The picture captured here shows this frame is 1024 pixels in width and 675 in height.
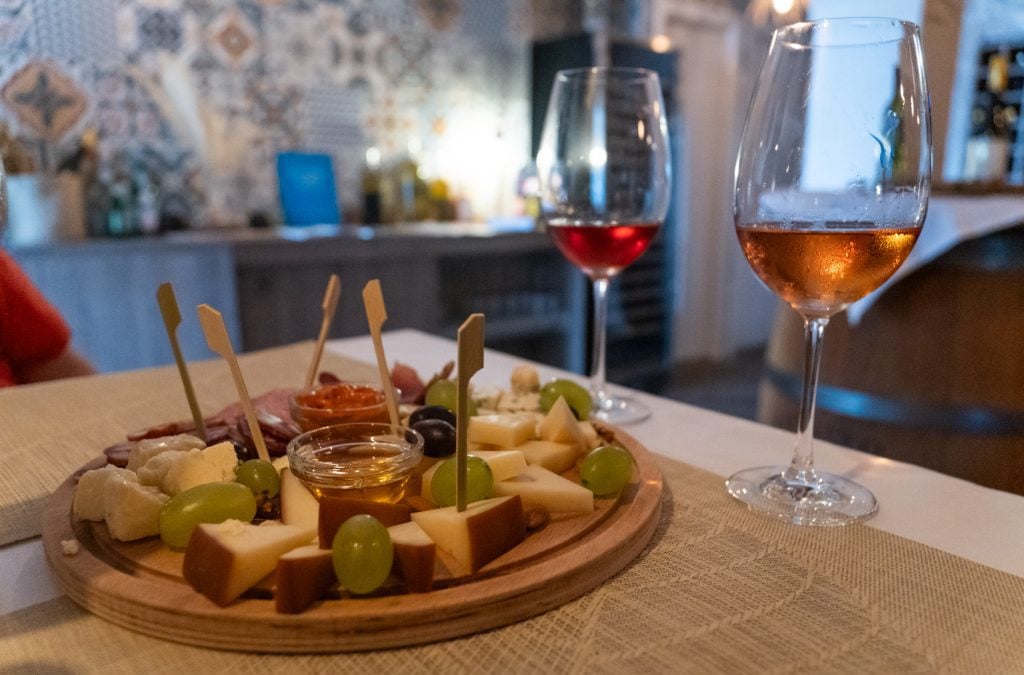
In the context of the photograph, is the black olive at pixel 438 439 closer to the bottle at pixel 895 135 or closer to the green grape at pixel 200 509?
the green grape at pixel 200 509

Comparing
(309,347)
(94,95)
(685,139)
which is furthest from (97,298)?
(685,139)

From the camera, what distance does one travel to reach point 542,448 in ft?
1.90

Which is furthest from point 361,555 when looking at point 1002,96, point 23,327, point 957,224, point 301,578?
point 1002,96

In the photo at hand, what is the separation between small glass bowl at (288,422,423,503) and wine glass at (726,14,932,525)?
0.91 feet

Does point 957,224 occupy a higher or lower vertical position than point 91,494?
higher

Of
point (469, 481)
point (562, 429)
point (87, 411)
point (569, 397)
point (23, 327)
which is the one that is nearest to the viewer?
point (469, 481)

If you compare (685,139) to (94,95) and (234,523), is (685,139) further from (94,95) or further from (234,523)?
(234,523)

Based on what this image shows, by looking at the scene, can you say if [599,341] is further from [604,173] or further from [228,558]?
[228,558]

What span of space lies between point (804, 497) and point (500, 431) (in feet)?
0.83

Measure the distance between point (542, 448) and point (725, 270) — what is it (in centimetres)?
420

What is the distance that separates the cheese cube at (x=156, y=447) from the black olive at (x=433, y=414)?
0.17 m

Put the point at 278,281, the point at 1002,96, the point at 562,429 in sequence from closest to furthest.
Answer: the point at 562,429 < the point at 278,281 < the point at 1002,96

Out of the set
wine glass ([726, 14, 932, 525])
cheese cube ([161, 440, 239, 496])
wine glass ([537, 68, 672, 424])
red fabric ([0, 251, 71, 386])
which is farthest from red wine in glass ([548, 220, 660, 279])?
red fabric ([0, 251, 71, 386])

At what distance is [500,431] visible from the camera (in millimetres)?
578
